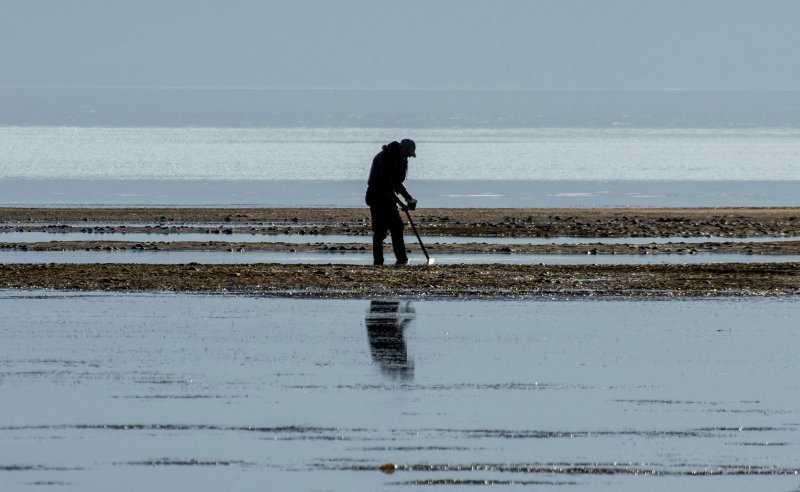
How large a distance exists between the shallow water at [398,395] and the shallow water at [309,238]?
8936mm

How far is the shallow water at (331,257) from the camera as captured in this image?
23531 millimetres

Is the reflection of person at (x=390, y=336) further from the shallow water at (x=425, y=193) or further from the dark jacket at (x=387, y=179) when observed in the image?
the shallow water at (x=425, y=193)

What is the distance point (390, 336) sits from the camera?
1585 cm

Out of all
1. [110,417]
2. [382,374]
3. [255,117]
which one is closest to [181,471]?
[110,417]

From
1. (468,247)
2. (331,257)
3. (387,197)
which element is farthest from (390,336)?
(468,247)

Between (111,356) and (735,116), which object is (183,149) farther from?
(735,116)

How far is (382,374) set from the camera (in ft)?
45.3

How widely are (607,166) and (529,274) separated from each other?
42.7 m

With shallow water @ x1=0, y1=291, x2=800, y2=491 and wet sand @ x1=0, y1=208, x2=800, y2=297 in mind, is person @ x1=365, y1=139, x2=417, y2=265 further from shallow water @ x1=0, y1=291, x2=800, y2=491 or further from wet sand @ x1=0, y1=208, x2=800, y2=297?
shallow water @ x1=0, y1=291, x2=800, y2=491

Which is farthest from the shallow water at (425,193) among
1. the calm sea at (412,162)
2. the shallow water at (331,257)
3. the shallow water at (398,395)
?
the shallow water at (398,395)

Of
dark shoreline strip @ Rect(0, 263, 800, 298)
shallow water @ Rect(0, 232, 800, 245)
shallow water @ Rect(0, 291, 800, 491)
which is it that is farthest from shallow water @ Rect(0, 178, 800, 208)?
shallow water @ Rect(0, 291, 800, 491)

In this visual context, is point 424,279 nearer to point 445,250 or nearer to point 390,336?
point 390,336

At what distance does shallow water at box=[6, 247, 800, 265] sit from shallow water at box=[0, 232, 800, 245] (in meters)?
2.14

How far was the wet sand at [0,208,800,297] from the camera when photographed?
778 inches
